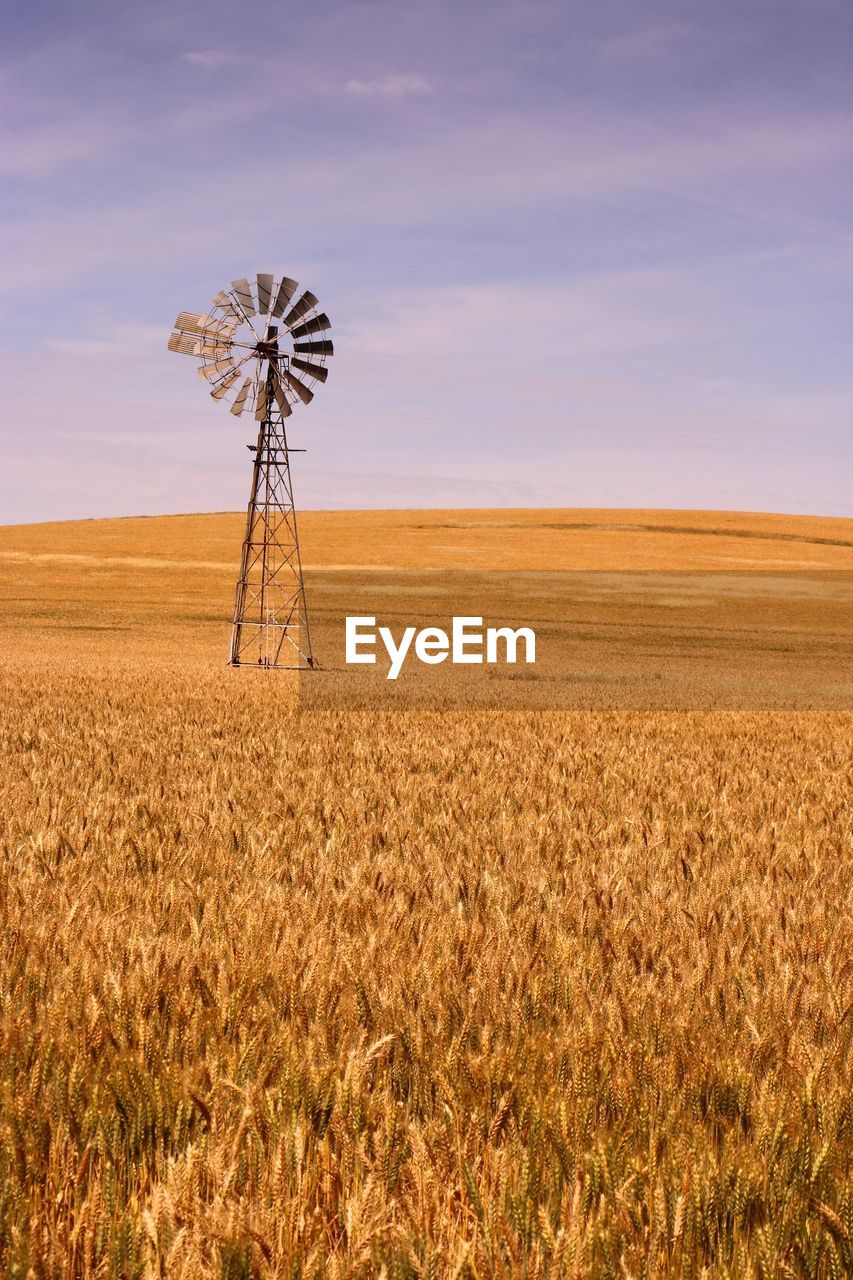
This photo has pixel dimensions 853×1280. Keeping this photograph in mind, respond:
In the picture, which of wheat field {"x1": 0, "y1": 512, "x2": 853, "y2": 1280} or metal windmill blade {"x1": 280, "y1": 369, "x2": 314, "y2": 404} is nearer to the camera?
wheat field {"x1": 0, "y1": 512, "x2": 853, "y2": 1280}

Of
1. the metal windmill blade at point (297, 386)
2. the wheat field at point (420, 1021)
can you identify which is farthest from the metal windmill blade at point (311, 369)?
the wheat field at point (420, 1021)

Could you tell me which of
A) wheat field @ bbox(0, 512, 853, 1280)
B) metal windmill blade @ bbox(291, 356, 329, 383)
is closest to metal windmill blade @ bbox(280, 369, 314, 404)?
metal windmill blade @ bbox(291, 356, 329, 383)

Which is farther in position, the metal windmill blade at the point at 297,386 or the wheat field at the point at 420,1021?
the metal windmill blade at the point at 297,386

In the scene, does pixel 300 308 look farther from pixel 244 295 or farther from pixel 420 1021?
pixel 420 1021

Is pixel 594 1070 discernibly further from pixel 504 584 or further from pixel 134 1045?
pixel 504 584

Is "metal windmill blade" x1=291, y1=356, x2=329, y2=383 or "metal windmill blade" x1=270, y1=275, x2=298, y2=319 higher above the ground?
"metal windmill blade" x1=270, y1=275, x2=298, y2=319

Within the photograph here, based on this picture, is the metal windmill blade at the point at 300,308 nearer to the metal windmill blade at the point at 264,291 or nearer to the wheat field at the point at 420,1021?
the metal windmill blade at the point at 264,291

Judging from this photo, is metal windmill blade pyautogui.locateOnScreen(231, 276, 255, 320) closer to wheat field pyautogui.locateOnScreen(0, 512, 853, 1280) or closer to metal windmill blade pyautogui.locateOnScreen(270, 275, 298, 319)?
metal windmill blade pyautogui.locateOnScreen(270, 275, 298, 319)

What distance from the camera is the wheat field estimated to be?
2.06 metres

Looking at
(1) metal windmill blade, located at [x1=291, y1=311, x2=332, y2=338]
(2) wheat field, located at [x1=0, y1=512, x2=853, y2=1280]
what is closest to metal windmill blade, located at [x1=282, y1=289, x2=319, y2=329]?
(1) metal windmill blade, located at [x1=291, y1=311, x2=332, y2=338]

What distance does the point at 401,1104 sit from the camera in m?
2.71

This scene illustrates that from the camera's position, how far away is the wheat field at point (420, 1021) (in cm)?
206

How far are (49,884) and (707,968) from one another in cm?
288

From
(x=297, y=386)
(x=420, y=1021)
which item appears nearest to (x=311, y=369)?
(x=297, y=386)
